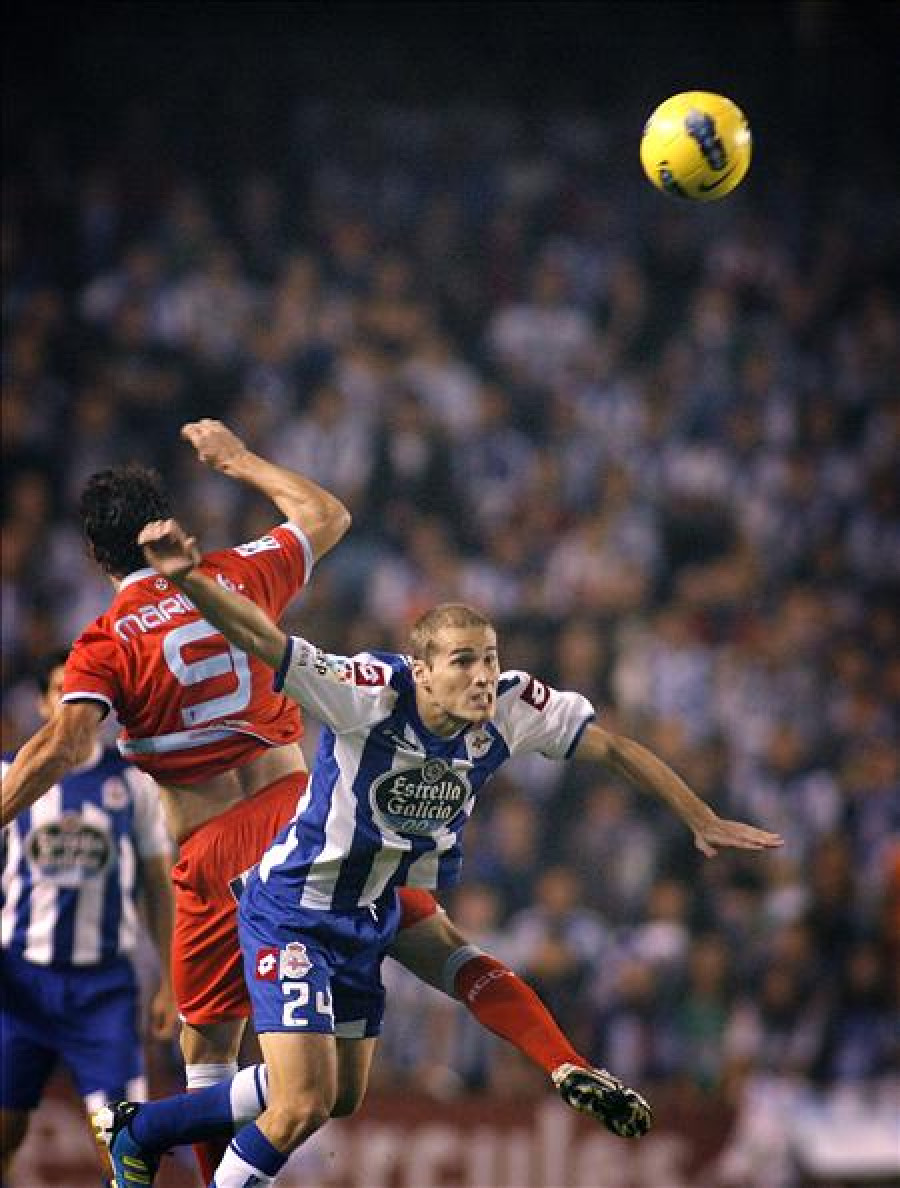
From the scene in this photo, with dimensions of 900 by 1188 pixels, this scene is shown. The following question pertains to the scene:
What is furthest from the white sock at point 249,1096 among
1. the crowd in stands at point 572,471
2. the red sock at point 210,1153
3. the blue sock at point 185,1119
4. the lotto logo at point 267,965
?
the crowd in stands at point 572,471

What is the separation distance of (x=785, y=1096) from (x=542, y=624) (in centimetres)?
324

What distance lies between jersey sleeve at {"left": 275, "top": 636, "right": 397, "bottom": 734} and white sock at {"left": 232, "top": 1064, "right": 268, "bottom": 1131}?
41.6 inches

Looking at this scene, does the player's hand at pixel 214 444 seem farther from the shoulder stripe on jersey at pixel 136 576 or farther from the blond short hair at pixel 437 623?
the blond short hair at pixel 437 623

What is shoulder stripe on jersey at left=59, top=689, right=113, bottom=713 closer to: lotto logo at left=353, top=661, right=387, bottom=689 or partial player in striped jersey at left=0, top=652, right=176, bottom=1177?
lotto logo at left=353, top=661, right=387, bottom=689

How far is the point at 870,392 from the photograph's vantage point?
15.9m

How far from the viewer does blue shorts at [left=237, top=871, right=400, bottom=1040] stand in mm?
5180

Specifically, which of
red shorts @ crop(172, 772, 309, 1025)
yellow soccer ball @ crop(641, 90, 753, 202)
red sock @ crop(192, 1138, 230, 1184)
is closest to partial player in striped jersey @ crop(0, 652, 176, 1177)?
red sock @ crop(192, 1138, 230, 1184)

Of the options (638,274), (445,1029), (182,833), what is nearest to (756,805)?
(445,1029)

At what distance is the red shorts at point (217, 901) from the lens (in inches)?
223

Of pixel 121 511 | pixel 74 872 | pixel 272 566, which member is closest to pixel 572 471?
pixel 74 872

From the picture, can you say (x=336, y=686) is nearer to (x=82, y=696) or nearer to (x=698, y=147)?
(x=82, y=696)

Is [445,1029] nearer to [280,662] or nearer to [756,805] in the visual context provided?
[756,805]

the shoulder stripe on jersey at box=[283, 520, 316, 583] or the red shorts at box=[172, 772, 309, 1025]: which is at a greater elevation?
the shoulder stripe on jersey at box=[283, 520, 316, 583]

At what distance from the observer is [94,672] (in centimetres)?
540
